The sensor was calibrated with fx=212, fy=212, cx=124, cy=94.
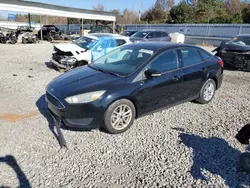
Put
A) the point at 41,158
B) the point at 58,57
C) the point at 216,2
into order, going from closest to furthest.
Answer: the point at 41,158 → the point at 58,57 → the point at 216,2

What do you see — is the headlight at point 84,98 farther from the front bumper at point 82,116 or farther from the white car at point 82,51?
the white car at point 82,51

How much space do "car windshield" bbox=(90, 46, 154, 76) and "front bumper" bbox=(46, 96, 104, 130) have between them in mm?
886

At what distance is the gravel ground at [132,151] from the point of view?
2.68 meters

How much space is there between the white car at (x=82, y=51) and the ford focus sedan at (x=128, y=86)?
372 cm

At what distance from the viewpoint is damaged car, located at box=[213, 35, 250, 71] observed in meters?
8.31

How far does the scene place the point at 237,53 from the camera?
842 cm

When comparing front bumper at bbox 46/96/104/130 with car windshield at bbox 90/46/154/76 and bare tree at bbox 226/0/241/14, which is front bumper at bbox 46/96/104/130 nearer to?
car windshield at bbox 90/46/154/76

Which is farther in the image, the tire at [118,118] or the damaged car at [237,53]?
the damaged car at [237,53]

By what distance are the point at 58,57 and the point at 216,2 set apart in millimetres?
36322

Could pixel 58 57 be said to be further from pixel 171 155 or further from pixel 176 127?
pixel 171 155

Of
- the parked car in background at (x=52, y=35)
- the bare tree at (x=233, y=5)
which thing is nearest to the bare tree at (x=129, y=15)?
the bare tree at (x=233, y=5)

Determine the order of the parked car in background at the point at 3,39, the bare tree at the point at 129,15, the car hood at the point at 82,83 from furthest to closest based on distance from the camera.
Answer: the bare tree at the point at 129,15 < the parked car in background at the point at 3,39 < the car hood at the point at 82,83

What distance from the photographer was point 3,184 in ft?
8.30

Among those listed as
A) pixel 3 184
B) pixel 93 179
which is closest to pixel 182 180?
pixel 93 179
